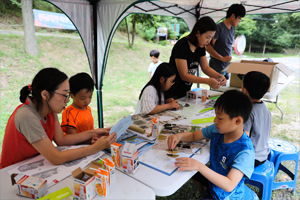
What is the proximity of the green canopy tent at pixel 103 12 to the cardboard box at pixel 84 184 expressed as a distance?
8.62 ft

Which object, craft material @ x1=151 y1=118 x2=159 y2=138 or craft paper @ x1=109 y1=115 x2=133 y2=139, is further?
craft material @ x1=151 y1=118 x2=159 y2=138

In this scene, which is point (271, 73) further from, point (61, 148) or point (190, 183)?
point (61, 148)

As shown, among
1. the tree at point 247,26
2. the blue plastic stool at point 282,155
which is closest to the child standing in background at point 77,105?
the blue plastic stool at point 282,155

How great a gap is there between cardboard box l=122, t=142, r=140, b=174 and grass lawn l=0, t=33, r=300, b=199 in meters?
1.40

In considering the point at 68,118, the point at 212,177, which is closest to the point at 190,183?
the point at 212,177

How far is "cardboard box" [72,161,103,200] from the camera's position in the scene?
975 millimetres

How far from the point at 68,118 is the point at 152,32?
15809 millimetres

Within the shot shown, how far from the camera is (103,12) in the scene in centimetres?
337

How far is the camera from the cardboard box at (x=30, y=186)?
A: 3.30 ft

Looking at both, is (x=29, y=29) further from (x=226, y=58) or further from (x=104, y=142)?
(x=104, y=142)

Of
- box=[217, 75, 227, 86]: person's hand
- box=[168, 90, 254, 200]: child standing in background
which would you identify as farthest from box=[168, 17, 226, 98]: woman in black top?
box=[168, 90, 254, 200]: child standing in background

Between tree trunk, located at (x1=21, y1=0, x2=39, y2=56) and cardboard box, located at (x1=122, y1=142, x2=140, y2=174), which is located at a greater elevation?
tree trunk, located at (x1=21, y1=0, x2=39, y2=56)

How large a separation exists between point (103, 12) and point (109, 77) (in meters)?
6.17

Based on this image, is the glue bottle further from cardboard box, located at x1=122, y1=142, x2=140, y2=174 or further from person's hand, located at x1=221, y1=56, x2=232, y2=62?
person's hand, located at x1=221, y1=56, x2=232, y2=62
